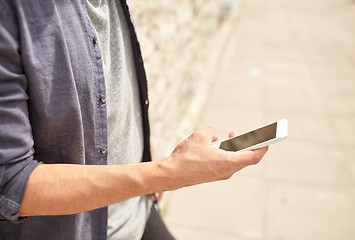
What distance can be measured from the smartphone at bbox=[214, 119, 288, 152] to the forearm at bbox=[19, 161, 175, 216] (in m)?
0.20

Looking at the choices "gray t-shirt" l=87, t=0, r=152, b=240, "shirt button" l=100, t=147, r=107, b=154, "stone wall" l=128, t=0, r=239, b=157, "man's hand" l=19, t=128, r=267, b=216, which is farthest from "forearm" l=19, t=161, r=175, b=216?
"stone wall" l=128, t=0, r=239, b=157

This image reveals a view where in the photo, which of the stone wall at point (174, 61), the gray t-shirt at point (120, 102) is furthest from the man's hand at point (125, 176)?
the stone wall at point (174, 61)

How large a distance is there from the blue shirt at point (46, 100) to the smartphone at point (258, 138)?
1.10 feet

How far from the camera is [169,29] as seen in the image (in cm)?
267

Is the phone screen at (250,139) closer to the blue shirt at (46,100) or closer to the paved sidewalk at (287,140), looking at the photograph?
the blue shirt at (46,100)

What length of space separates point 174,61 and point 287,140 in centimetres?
135

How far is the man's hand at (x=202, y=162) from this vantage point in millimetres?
807

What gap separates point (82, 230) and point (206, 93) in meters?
3.36

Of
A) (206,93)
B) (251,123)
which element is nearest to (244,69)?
(206,93)

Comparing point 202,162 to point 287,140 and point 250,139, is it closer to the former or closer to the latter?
point 250,139

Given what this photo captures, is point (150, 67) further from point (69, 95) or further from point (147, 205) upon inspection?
point (69, 95)

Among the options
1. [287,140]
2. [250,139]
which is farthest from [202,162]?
[287,140]

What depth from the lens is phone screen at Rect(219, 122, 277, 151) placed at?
0.89 m

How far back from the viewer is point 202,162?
2.65ft
